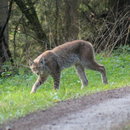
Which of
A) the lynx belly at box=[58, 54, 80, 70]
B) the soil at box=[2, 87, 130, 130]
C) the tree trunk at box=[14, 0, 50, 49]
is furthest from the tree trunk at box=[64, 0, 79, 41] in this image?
the soil at box=[2, 87, 130, 130]

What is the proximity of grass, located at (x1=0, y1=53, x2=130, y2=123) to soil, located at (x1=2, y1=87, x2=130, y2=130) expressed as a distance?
387 millimetres

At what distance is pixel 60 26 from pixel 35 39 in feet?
4.83

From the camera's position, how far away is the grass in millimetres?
8211

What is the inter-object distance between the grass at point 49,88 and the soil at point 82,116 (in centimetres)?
39

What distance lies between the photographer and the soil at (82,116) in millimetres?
6480

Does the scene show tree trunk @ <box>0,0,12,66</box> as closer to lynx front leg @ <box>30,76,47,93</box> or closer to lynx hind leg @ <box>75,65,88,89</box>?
lynx hind leg @ <box>75,65,88,89</box>

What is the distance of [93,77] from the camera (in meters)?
13.8

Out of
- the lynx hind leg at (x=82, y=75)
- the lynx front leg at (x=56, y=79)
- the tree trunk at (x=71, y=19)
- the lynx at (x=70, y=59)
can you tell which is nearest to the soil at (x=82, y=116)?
the lynx front leg at (x=56, y=79)

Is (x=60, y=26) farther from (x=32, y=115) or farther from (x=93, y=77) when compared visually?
(x=32, y=115)

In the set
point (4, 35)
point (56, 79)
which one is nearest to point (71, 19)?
point (4, 35)

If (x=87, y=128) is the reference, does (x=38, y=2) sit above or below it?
below

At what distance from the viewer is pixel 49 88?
480 inches

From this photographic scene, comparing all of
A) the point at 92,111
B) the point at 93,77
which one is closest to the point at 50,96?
the point at 92,111

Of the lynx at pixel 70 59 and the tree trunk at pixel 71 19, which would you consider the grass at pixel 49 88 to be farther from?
the tree trunk at pixel 71 19
